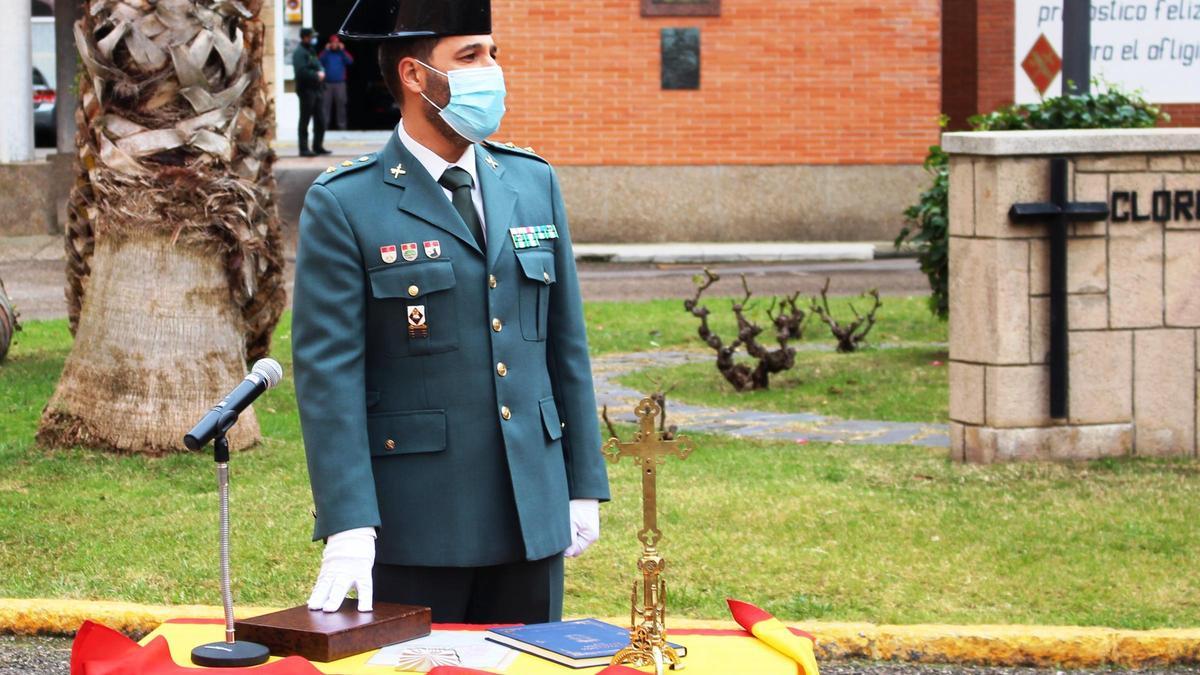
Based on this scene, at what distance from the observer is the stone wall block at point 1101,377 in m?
8.57

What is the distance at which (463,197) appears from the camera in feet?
13.0

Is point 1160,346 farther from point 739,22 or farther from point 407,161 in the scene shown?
point 739,22

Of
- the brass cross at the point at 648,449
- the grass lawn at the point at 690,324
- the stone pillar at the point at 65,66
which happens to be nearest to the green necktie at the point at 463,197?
the brass cross at the point at 648,449

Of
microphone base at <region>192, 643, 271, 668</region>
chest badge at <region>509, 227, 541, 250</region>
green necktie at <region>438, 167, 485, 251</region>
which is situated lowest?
microphone base at <region>192, 643, 271, 668</region>

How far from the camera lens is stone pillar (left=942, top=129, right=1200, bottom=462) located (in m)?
8.48

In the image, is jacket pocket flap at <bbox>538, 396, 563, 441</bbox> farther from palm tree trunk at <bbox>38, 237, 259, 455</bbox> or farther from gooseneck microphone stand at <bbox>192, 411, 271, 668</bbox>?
palm tree trunk at <bbox>38, 237, 259, 455</bbox>

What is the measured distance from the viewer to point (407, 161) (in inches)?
155

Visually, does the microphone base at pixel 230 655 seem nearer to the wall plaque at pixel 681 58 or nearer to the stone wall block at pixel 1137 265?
the stone wall block at pixel 1137 265

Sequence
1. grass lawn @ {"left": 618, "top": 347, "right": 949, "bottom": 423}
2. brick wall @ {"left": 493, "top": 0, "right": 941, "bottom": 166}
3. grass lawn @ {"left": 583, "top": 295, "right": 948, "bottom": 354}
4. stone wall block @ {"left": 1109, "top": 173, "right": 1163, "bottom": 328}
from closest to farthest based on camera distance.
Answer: stone wall block @ {"left": 1109, "top": 173, "right": 1163, "bottom": 328}
grass lawn @ {"left": 618, "top": 347, "right": 949, "bottom": 423}
grass lawn @ {"left": 583, "top": 295, "right": 948, "bottom": 354}
brick wall @ {"left": 493, "top": 0, "right": 941, "bottom": 166}

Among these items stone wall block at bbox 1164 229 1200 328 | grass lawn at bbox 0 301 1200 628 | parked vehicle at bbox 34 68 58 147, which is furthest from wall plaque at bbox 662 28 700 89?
parked vehicle at bbox 34 68 58 147

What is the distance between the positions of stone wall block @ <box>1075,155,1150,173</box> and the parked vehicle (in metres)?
24.6

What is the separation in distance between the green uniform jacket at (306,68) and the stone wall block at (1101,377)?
2006 centimetres

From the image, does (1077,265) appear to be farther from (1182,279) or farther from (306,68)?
(306,68)

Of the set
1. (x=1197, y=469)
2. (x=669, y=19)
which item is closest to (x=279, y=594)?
(x=1197, y=469)
